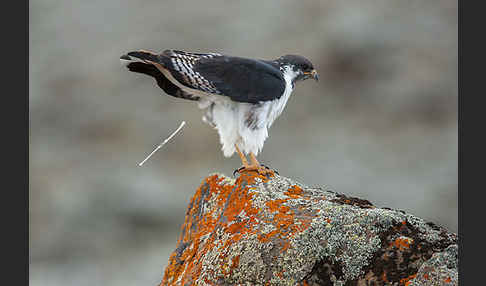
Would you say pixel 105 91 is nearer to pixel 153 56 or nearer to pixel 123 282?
pixel 123 282

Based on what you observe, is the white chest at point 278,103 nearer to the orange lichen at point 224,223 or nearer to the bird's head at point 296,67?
the bird's head at point 296,67

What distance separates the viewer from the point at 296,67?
30.1 feet

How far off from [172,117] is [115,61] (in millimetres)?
5272

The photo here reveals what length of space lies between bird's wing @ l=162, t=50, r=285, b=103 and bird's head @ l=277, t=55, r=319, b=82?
53cm

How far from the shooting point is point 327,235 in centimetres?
597

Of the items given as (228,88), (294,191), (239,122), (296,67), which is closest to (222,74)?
(228,88)

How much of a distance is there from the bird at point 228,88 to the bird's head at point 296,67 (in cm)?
26

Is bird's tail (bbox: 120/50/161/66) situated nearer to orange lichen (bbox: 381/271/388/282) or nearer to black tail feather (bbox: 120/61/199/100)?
black tail feather (bbox: 120/61/199/100)

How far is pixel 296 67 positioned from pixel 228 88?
1528 millimetres

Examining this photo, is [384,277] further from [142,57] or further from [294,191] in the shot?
[142,57]

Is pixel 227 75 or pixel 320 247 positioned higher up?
pixel 227 75

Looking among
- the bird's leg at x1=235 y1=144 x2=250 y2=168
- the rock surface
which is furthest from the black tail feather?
the rock surface

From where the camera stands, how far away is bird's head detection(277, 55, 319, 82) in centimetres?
912

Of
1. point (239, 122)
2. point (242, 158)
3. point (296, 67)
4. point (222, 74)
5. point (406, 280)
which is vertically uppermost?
point (296, 67)
